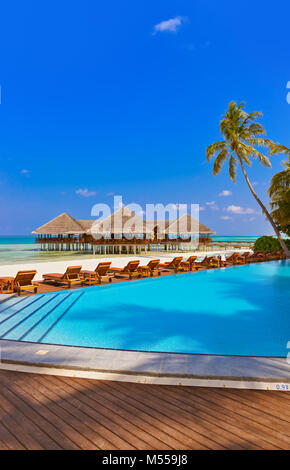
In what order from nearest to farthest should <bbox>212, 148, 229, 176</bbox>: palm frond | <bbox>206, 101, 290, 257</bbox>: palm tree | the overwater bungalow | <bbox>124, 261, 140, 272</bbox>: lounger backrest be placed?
<bbox>124, 261, 140, 272</bbox>: lounger backrest < <bbox>206, 101, 290, 257</bbox>: palm tree < <bbox>212, 148, 229, 176</bbox>: palm frond < the overwater bungalow

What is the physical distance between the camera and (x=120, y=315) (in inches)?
292

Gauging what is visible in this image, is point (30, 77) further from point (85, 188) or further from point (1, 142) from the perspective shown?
point (85, 188)

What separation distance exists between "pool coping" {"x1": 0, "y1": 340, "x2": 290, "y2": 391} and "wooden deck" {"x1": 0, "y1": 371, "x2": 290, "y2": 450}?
153 mm

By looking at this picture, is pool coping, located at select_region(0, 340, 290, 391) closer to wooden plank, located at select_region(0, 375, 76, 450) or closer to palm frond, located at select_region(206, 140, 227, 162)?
wooden plank, located at select_region(0, 375, 76, 450)

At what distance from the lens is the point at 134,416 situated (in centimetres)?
259

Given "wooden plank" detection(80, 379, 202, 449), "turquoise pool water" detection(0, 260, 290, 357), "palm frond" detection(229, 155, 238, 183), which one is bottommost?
"turquoise pool water" detection(0, 260, 290, 357)

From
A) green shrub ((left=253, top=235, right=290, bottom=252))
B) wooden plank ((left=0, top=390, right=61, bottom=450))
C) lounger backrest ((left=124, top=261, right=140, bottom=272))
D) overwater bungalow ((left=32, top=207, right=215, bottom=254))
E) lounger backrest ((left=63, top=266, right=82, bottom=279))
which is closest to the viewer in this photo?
wooden plank ((left=0, top=390, right=61, bottom=450))

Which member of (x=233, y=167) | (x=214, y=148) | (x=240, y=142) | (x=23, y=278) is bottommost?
(x=23, y=278)

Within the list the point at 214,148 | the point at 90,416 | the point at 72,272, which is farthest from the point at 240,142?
the point at 90,416

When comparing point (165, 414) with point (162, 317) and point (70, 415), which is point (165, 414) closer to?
point (70, 415)

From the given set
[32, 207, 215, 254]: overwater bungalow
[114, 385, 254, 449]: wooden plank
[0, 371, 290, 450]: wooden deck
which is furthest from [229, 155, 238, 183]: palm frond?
[114, 385, 254, 449]: wooden plank

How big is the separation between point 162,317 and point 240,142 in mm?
15829

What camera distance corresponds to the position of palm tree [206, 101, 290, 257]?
19781 mm

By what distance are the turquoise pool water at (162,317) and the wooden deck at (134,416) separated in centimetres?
212
